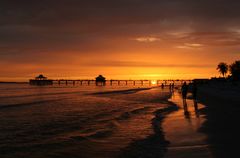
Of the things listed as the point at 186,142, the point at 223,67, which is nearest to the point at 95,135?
the point at 186,142

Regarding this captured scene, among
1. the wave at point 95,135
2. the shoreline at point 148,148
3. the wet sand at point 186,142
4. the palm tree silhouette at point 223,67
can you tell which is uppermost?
the palm tree silhouette at point 223,67

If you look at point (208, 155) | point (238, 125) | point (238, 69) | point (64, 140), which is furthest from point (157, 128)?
point (238, 69)

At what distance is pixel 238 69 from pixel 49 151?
111185 mm

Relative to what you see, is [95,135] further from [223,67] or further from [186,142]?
[223,67]

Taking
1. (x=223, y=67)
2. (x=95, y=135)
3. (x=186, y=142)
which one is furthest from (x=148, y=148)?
(x=223, y=67)

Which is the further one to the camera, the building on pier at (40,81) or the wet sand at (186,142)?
the building on pier at (40,81)

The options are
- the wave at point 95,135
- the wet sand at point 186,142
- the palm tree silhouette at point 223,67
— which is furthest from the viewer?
the palm tree silhouette at point 223,67

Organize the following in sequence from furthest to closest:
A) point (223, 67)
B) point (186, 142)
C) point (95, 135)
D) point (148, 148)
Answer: point (223, 67) → point (95, 135) → point (186, 142) → point (148, 148)

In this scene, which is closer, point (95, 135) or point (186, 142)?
point (186, 142)

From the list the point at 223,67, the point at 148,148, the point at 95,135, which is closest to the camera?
the point at 148,148

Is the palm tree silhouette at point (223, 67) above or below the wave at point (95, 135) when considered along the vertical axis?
above

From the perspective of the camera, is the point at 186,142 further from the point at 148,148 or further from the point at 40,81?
the point at 40,81

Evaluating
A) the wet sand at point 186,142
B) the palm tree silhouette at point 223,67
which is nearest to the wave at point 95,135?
the wet sand at point 186,142

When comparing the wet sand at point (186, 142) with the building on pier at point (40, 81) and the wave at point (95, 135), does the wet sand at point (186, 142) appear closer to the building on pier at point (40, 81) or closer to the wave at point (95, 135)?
the wave at point (95, 135)
